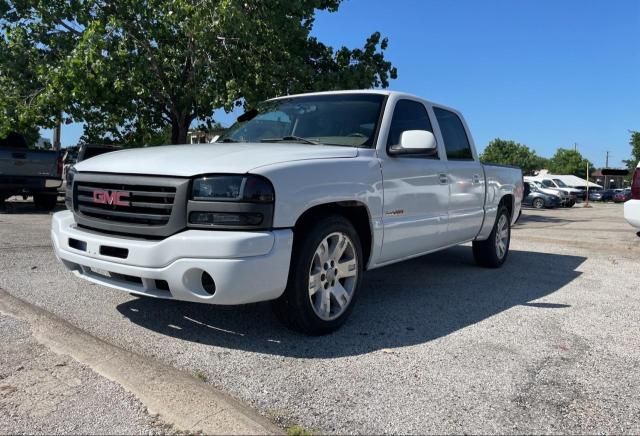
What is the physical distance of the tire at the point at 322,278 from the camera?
3.36 m

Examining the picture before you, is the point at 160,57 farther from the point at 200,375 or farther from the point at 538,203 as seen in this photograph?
the point at 538,203

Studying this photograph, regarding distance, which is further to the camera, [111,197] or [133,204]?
[111,197]

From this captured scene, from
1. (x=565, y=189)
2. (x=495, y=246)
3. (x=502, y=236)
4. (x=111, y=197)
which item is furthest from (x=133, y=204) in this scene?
(x=565, y=189)

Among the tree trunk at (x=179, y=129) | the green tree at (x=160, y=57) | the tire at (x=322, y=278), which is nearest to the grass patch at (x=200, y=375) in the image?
the tire at (x=322, y=278)

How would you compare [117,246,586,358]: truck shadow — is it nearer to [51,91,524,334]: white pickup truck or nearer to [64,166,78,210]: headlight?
[51,91,524,334]: white pickup truck

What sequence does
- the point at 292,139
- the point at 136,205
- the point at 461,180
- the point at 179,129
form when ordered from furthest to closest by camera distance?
the point at 179,129
the point at 461,180
the point at 292,139
the point at 136,205

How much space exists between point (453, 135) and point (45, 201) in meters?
11.5

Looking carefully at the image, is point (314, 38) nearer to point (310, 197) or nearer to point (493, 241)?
point (493, 241)

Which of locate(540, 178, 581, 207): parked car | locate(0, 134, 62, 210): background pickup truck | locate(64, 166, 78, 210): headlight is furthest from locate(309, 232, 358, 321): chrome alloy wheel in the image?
locate(540, 178, 581, 207): parked car

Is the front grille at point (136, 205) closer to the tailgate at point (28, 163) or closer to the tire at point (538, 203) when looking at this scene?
the tailgate at point (28, 163)

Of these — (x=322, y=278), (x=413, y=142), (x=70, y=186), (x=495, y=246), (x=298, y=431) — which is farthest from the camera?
(x=495, y=246)

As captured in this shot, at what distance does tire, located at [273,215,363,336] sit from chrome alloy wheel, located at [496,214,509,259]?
3.36 meters

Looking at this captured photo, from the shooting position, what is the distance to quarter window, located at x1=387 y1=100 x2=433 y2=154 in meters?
4.38

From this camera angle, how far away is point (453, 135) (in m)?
5.66
